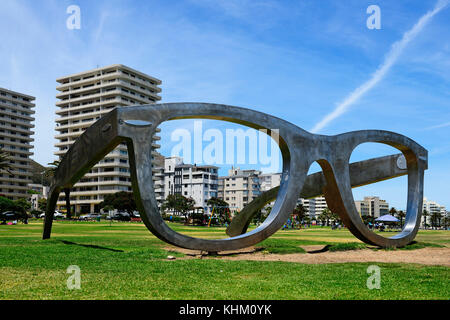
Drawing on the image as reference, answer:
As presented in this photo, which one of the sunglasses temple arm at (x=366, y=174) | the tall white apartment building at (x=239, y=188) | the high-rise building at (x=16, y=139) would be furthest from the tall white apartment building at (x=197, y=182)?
the sunglasses temple arm at (x=366, y=174)

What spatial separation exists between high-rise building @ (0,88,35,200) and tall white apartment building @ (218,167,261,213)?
191 feet

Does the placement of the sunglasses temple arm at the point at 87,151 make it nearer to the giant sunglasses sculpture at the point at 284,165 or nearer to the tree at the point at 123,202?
the giant sunglasses sculpture at the point at 284,165

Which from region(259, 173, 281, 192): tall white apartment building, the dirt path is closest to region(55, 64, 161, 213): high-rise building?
region(259, 173, 281, 192): tall white apartment building

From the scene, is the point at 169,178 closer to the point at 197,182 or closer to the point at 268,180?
the point at 197,182

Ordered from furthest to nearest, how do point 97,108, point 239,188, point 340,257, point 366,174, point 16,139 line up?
point 239,188
point 16,139
point 97,108
point 366,174
point 340,257

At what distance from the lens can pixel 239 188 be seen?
459ft

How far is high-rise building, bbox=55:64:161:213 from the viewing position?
348ft

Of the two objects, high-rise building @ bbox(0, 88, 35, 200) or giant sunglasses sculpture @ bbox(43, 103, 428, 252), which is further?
high-rise building @ bbox(0, 88, 35, 200)

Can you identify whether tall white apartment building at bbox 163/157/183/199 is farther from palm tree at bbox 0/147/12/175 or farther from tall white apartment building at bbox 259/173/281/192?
palm tree at bbox 0/147/12/175

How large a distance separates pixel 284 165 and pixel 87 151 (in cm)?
586

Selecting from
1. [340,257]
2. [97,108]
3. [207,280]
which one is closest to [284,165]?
[340,257]

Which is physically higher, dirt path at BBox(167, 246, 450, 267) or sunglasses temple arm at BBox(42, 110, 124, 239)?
sunglasses temple arm at BBox(42, 110, 124, 239)
